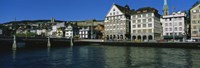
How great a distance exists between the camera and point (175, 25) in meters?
131

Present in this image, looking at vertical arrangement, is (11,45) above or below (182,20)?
below

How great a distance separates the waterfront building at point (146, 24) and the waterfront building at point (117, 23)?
4.78 m

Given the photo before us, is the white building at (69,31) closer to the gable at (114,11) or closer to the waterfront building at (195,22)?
the gable at (114,11)

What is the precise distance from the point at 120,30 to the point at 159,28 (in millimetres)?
22446

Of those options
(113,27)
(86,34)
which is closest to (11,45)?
(113,27)

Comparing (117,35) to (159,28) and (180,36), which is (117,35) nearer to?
(159,28)

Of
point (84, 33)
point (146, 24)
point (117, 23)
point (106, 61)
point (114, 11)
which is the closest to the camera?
point (106, 61)

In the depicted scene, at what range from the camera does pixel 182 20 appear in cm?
12938

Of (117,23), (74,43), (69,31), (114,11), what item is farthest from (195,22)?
(69,31)

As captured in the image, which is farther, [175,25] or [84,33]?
[84,33]

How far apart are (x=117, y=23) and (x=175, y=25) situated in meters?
35.2

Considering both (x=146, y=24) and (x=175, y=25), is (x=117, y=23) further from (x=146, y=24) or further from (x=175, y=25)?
(x=175, y=25)

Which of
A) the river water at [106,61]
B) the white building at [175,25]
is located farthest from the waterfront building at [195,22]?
the river water at [106,61]

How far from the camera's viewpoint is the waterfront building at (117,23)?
489 feet
